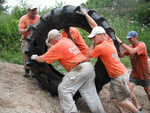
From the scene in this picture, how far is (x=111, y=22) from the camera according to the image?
1598 cm

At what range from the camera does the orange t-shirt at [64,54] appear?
5.15 m

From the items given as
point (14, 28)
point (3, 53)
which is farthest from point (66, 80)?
point (14, 28)

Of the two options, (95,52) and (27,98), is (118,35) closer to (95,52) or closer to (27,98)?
(95,52)

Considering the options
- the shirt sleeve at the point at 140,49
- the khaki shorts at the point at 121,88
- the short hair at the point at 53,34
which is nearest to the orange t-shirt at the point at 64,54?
the short hair at the point at 53,34

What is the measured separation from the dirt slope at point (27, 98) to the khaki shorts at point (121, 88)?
0.98 metres

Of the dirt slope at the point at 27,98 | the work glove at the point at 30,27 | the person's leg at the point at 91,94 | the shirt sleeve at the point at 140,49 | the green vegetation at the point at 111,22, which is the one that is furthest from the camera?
the green vegetation at the point at 111,22

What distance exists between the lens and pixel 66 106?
513cm

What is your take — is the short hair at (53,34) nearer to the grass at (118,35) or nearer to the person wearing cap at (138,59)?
the person wearing cap at (138,59)

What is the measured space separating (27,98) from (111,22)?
1147cm

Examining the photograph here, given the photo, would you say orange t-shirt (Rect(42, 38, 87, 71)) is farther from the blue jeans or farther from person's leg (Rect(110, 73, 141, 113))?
person's leg (Rect(110, 73, 141, 113))

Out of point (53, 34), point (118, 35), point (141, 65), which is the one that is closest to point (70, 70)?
point (53, 34)

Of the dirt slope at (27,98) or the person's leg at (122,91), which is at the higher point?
the person's leg at (122,91)

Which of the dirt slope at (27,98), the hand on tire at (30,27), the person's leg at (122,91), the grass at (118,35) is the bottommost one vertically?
the grass at (118,35)

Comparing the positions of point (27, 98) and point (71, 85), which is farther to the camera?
point (27, 98)
